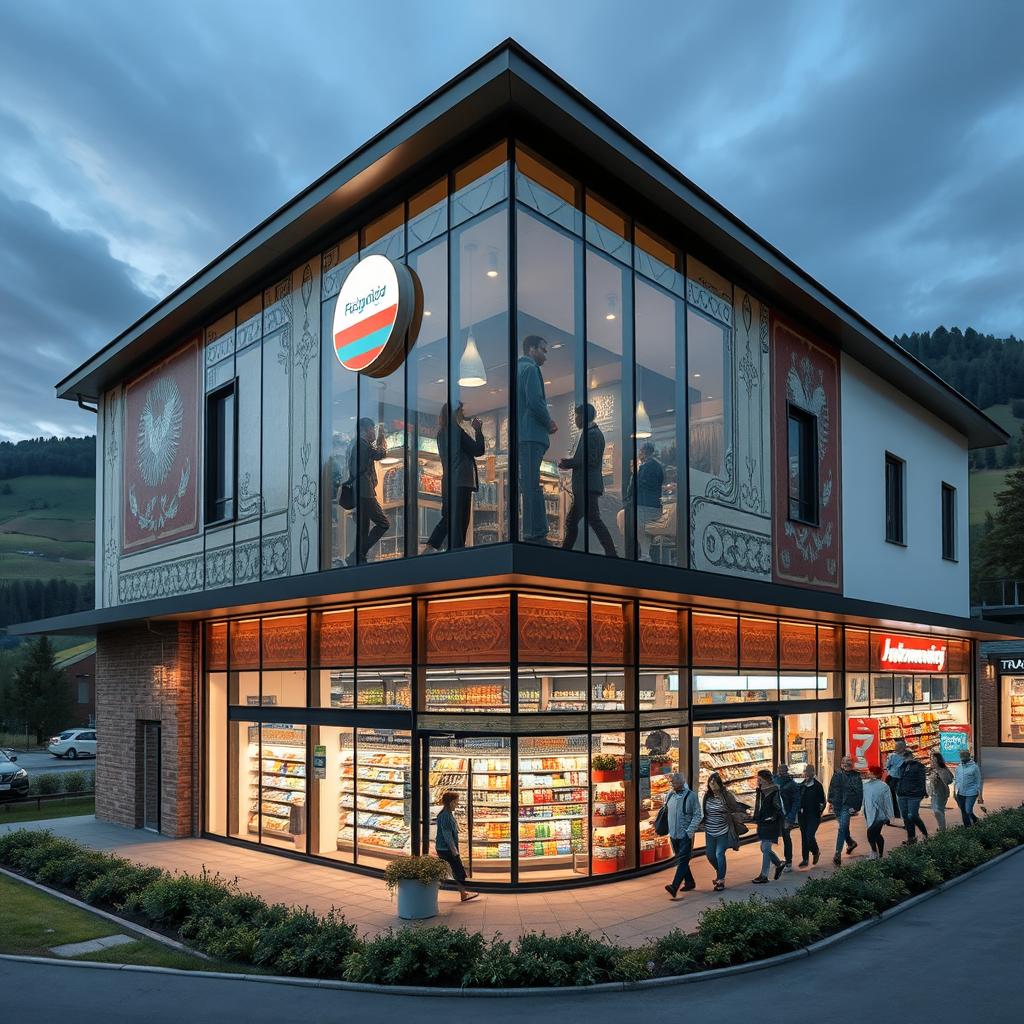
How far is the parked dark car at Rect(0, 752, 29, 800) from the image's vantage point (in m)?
29.6

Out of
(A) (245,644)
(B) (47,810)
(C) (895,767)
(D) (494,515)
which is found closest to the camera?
(D) (494,515)

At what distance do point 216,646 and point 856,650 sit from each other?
49.1 feet

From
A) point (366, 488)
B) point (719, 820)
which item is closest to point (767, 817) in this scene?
point (719, 820)

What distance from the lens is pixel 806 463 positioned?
21.7 metres

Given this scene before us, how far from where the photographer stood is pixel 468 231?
14.5 m

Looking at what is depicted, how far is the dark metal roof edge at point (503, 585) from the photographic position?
12.8 metres

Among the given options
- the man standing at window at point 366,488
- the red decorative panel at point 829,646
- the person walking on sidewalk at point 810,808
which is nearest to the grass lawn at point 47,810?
the man standing at window at point 366,488

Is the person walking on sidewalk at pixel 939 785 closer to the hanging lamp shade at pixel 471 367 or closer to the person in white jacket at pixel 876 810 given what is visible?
the person in white jacket at pixel 876 810

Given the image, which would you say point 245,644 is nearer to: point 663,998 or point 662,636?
point 662,636

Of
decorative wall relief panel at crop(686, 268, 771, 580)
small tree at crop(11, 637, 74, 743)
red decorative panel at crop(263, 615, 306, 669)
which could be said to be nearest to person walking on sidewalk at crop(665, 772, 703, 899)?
A: decorative wall relief panel at crop(686, 268, 771, 580)

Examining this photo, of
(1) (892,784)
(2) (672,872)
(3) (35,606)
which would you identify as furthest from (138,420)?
(3) (35,606)

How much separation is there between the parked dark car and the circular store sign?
21.0 metres

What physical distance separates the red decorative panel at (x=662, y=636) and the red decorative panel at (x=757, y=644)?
2262 mm

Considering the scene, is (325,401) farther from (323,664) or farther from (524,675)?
(524,675)
